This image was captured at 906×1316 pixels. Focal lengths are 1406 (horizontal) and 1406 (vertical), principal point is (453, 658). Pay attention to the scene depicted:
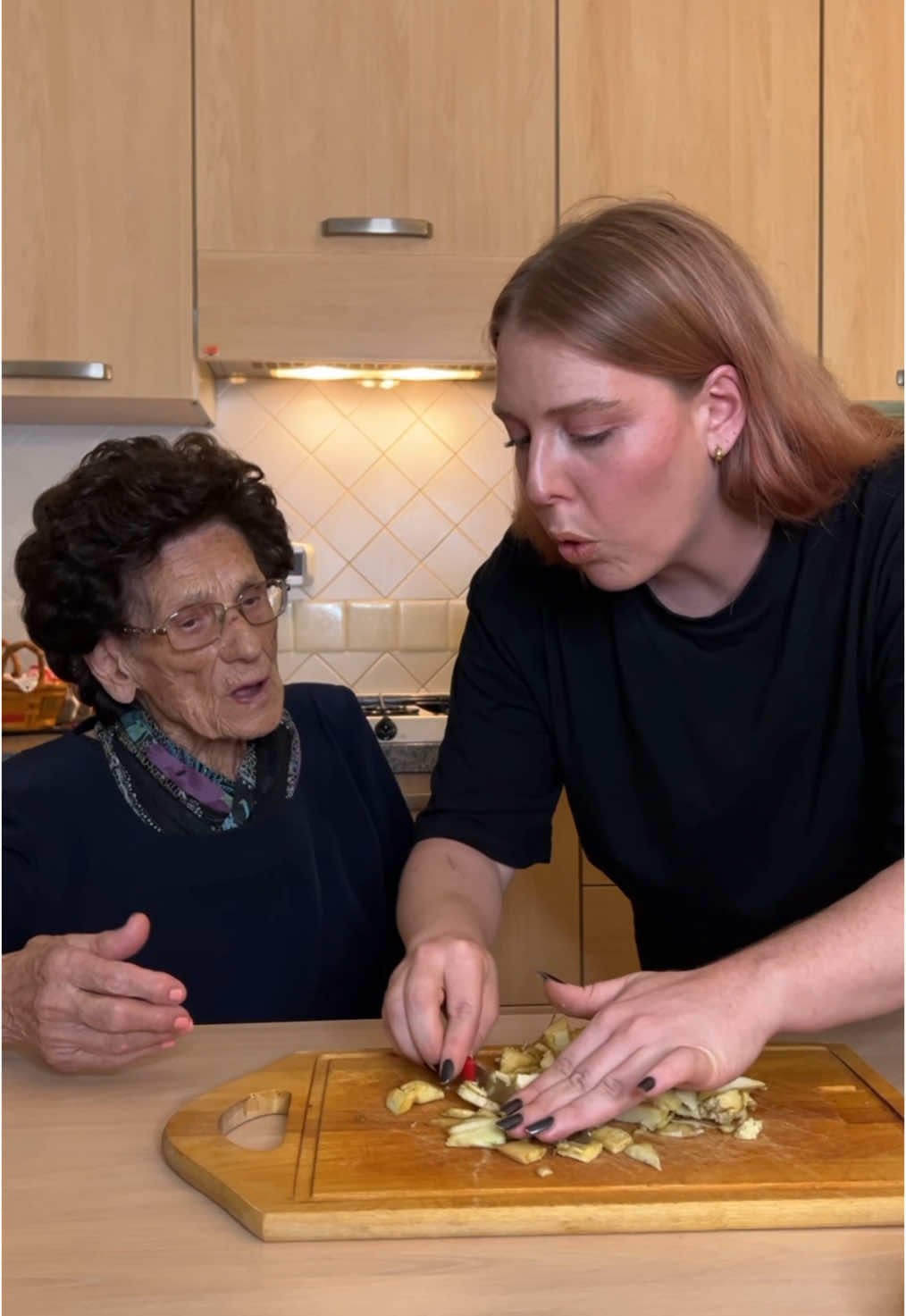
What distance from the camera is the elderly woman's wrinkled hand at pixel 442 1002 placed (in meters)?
1.04

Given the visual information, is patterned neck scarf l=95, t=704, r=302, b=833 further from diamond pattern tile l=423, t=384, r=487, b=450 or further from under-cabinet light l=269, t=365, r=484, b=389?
diamond pattern tile l=423, t=384, r=487, b=450

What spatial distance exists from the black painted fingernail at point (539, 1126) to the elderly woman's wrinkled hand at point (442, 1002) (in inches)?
5.1

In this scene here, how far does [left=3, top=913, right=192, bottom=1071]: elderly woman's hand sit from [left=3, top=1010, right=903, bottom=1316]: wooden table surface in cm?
11

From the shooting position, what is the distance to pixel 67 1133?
999 mm

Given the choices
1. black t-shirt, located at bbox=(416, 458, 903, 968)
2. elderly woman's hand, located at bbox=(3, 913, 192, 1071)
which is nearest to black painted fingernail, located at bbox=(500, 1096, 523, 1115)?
elderly woman's hand, located at bbox=(3, 913, 192, 1071)

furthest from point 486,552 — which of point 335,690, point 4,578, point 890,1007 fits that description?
point 890,1007

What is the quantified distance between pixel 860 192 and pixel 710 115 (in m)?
0.32

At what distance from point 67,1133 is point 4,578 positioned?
2.15 meters

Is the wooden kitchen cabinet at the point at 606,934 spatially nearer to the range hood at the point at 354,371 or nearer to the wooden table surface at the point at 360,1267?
the range hood at the point at 354,371

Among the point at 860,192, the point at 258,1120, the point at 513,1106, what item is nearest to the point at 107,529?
the point at 258,1120

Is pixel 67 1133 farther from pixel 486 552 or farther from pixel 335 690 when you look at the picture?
pixel 486 552

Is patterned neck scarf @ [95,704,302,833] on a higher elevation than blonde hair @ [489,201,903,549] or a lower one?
lower

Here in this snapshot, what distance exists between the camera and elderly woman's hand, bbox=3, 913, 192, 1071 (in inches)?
41.0

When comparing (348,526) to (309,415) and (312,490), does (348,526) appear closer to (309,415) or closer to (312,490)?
(312,490)
